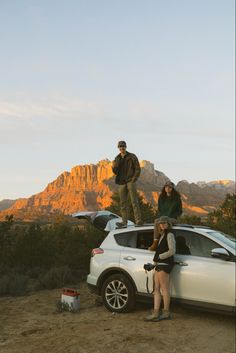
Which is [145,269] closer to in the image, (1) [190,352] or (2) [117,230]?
(2) [117,230]

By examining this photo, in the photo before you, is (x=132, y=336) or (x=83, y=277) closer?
(x=132, y=336)

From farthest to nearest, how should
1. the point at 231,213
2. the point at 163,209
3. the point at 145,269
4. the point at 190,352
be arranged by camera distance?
the point at 231,213 < the point at 163,209 < the point at 145,269 < the point at 190,352

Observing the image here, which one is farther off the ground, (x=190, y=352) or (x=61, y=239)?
(x=61, y=239)

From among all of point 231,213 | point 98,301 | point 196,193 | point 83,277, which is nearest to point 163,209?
point 98,301

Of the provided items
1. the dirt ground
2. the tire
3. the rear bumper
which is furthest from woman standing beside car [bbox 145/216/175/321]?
the rear bumper

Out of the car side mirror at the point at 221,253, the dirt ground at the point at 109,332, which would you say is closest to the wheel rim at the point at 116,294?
the dirt ground at the point at 109,332

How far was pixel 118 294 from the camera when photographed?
25.7 feet

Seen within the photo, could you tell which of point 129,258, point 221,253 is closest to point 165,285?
point 129,258

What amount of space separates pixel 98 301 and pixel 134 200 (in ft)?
8.47

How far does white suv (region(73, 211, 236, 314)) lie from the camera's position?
6785 millimetres

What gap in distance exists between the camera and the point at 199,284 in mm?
6926

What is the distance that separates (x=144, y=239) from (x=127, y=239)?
37 centimetres

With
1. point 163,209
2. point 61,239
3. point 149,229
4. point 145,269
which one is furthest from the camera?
point 61,239

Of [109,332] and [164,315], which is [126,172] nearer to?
[164,315]
